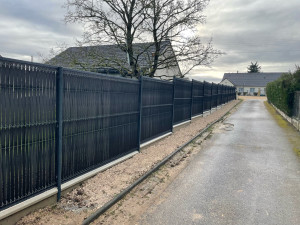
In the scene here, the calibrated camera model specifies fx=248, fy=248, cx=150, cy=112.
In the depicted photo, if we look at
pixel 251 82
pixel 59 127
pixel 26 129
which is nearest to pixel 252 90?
pixel 251 82

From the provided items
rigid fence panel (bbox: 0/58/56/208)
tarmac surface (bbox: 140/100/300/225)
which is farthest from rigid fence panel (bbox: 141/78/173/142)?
rigid fence panel (bbox: 0/58/56/208)

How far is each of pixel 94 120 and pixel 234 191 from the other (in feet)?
10.4

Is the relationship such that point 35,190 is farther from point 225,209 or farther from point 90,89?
point 225,209

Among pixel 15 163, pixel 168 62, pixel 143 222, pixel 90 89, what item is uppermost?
pixel 168 62

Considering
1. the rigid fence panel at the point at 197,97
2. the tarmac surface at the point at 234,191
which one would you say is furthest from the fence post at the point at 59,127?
the rigid fence panel at the point at 197,97

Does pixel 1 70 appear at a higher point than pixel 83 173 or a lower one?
higher

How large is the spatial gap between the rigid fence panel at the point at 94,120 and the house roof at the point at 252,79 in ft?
271

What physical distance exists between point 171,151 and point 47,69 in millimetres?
4948

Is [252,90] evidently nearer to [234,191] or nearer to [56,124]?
[234,191]

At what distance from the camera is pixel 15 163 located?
346cm

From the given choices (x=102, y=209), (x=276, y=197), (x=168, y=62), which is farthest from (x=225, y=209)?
(x=168, y=62)

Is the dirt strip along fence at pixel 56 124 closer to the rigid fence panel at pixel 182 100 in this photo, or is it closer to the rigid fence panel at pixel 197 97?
the rigid fence panel at pixel 182 100

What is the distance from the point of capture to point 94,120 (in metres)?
5.19

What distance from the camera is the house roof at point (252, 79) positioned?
8169cm
